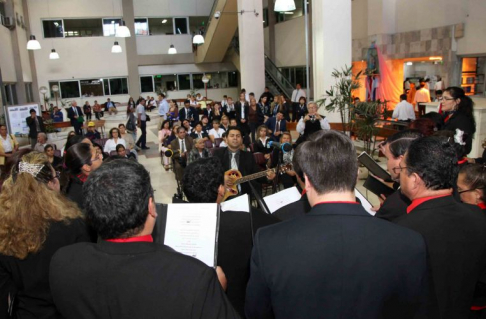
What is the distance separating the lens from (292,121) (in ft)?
46.0

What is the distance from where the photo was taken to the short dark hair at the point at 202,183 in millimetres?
2297

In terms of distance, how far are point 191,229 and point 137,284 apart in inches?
A: 22.0

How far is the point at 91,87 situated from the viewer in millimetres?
22922

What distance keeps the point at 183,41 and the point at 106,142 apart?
630 inches

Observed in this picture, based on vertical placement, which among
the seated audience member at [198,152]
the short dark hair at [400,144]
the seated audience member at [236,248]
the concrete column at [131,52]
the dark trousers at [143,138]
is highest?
the concrete column at [131,52]

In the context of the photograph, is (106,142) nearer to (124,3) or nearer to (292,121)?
(292,121)

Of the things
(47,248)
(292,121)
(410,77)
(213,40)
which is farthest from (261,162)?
(213,40)

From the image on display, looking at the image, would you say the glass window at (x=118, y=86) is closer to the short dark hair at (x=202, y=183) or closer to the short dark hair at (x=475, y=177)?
the short dark hair at (x=202, y=183)

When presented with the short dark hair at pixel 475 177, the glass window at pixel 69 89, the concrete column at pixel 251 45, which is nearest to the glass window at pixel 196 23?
the glass window at pixel 69 89

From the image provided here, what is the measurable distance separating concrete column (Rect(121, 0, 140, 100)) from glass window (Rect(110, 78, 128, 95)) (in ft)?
0.95

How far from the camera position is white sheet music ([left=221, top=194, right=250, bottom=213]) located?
198 cm

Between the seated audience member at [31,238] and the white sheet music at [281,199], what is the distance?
1.09 metres

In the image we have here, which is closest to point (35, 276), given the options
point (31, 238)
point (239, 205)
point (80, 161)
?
point (31, 238)

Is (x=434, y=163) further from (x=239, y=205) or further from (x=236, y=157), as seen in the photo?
(x=236, y=157)
